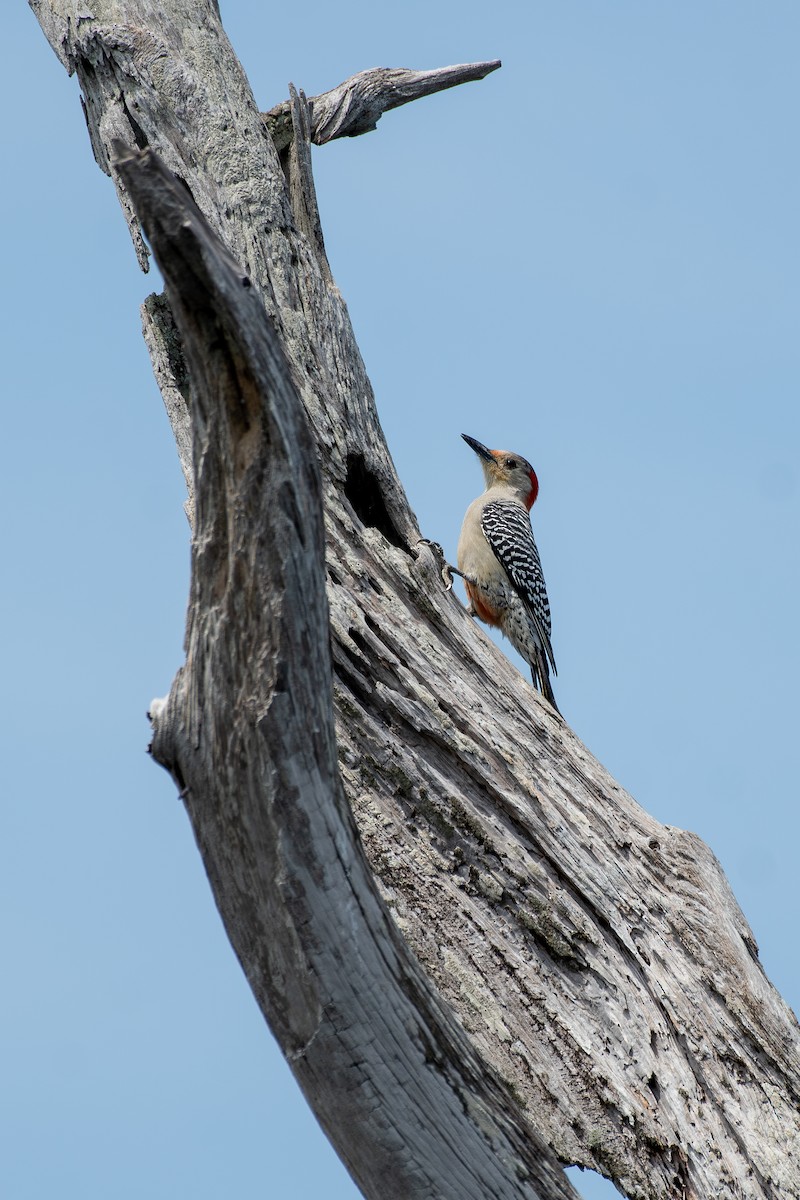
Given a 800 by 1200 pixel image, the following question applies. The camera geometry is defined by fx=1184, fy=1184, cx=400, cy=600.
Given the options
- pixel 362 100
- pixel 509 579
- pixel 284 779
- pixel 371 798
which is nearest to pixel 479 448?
pixel 509 579

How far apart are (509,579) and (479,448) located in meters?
1.79

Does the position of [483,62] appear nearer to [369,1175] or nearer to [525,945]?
[525,945]

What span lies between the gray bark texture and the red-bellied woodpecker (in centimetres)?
339

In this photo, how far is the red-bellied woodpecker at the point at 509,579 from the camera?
8852 millimetres

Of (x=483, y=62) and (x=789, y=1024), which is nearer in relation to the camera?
(x=789, y=1024)

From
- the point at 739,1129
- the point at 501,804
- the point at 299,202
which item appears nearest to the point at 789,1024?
the point at 739,1129

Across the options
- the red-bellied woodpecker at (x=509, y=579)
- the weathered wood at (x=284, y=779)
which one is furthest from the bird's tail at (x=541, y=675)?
the weathered wood at (x=284, y=779)

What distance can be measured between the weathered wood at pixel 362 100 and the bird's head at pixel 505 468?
366 centimetres

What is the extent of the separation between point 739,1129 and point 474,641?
2.11 metres

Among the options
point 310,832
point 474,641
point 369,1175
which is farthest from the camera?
point 474,641

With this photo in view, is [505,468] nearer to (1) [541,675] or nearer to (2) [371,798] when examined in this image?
(1) [541,675]

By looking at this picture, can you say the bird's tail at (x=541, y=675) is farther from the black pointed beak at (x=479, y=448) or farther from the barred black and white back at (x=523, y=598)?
the black pointed beak at (x=479, y=448)

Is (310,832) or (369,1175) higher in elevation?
(310,832)

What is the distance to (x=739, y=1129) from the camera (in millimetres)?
4074
